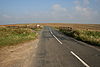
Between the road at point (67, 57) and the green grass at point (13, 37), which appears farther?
the green grass at point (13, 37)

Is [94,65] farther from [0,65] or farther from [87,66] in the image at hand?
[0,65]

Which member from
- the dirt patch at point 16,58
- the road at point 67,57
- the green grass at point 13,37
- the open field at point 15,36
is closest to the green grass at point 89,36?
the road at point 67,57

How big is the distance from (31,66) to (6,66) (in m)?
1.23

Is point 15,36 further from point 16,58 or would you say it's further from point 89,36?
point 89,36

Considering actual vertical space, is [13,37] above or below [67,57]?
below

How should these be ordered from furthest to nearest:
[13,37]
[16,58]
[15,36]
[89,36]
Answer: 1. [89,36]
2. [15,36]
3. [13,37]
4. [16,58]

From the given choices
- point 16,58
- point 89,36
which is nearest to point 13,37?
point 16,58

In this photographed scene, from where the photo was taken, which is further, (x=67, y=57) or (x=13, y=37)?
(x=13, y=37)

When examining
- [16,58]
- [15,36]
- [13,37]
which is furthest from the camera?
[15,36]

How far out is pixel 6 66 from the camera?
579 centimetres

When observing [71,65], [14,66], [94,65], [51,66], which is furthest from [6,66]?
[94,65]

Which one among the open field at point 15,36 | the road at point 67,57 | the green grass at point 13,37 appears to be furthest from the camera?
the open field at point 15,36

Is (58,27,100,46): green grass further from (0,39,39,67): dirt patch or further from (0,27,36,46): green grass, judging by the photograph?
(0,39,39,67): dirt patch

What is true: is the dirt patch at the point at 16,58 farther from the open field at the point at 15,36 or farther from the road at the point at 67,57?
the open field at the point at 15,36
